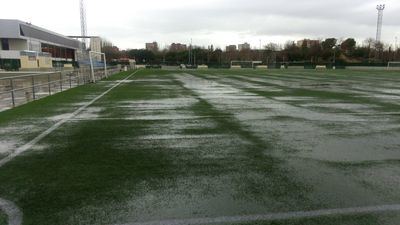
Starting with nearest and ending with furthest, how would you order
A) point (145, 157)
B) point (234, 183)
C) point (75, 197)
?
point (75, 197) < point (234, 183) < point (145, 157)

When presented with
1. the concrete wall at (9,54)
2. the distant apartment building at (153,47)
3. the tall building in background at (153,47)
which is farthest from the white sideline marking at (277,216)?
the distant apartment building at (153,47)

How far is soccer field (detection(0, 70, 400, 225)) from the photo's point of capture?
439 centimetres

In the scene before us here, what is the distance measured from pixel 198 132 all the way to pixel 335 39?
120332 millimetres

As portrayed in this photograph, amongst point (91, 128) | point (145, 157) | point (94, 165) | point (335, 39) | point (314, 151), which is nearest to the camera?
point (94, 165)

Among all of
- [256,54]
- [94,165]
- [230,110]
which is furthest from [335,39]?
[94,165]

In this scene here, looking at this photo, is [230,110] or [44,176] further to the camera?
[230,110]

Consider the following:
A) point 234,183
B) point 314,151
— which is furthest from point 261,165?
point 314,151

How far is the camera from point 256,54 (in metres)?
131

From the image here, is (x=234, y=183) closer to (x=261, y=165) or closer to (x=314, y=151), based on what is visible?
(x=261, y=165)

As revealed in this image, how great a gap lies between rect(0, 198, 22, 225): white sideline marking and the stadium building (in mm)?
69687

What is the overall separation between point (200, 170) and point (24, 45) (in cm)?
10379

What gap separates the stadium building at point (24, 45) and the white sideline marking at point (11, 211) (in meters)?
69.7

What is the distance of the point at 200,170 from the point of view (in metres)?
5.98

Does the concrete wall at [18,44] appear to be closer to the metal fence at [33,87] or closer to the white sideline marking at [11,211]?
the metal fence at [33,87]
